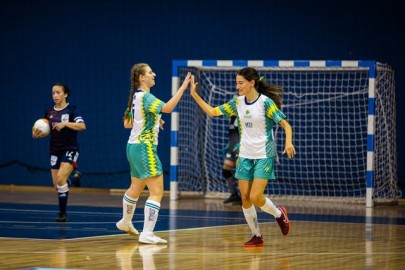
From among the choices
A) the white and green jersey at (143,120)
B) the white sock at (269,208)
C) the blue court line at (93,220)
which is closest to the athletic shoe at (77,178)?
the blue court line at (93,220)

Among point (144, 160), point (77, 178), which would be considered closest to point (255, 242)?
point (144, 160)

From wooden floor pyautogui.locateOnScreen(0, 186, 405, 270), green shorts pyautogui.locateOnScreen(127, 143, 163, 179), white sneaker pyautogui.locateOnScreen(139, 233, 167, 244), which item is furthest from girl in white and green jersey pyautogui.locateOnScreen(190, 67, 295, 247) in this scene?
white sneaker pyautogui.locateOnScreen(139, 233, 167, 244)

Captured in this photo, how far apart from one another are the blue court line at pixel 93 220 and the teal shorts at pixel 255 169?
1875 millimetres

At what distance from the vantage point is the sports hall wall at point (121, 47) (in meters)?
16.7

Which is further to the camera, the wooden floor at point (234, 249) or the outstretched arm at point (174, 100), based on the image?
the outstretched arm at point (174, 100)

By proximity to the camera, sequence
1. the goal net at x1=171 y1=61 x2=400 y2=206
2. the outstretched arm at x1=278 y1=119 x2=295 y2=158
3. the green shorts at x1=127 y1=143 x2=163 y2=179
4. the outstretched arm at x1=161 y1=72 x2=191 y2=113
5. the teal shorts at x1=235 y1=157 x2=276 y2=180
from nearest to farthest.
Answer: the outstretched arm at x1=278 y1=119 x2=295 y2=158 → the outstretched arm at x1=161 y1=72 x2=191 y2=113 → the teal shorts at x1=235 y1=157 x2=276 y2=180 → the green shorts at x1=127 y1=143 x2=163 y2=179 → the goal net at x1=171 y1=61 x2=400 y2=206

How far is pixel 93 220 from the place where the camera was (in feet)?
38.7

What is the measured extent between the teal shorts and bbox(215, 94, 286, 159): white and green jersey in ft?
0.17

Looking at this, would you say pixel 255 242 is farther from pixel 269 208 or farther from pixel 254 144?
pixel 254 144

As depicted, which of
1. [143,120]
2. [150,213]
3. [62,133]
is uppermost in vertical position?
[143,120]

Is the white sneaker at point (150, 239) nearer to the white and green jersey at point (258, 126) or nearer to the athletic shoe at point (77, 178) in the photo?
the white and green jersey at point (258, 126)

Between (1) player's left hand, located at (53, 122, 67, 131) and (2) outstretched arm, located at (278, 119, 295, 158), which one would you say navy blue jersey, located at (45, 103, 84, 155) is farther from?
(2) outstretched arm, located at (278, 119, 295, 158)

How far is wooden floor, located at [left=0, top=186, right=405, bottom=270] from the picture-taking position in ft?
25.1

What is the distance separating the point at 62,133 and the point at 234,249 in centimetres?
356
